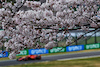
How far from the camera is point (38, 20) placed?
5.48 metres

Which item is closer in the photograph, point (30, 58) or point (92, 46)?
point (30, 58)

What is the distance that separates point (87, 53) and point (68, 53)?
305cm

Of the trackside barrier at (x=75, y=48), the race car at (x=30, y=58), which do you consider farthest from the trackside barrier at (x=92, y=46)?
the race car at (x=30, y=58)

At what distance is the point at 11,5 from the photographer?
575 cm

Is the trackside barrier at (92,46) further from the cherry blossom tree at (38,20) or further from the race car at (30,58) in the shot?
the cherry blossom tree at (38,20)

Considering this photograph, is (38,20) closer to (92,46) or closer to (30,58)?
(30,58)

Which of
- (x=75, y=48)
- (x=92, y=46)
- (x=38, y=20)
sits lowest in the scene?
(x=75, y=48)

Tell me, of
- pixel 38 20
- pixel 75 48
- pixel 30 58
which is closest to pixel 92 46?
pixel 75 48

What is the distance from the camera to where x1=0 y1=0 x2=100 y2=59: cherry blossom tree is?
17.9ft

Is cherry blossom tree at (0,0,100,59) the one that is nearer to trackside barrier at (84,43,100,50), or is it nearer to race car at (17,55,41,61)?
race car at (17,55,41,61)

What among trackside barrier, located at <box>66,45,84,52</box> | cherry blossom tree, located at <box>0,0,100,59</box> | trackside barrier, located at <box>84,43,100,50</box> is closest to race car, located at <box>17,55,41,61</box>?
trackside barrier, located at <box>66,45,84,52</box>

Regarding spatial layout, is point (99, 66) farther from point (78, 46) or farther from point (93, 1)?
point (93, 1)

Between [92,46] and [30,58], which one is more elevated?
[92,46]

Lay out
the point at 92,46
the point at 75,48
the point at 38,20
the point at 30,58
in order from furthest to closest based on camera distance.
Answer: the point at 92,46, the point at 75,48, the point at 30,58, the point at 38,20
